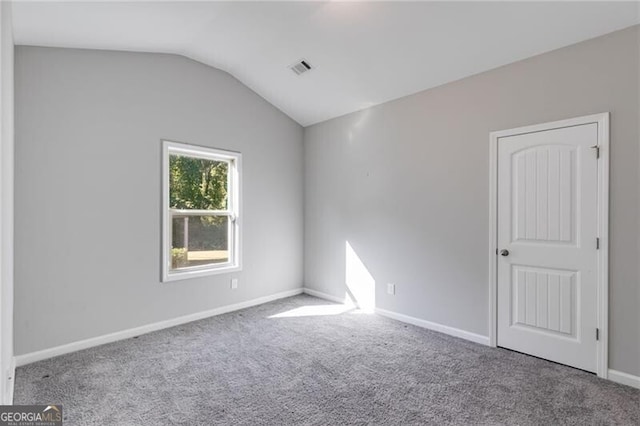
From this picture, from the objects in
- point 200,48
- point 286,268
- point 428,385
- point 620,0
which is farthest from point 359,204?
point 620,0

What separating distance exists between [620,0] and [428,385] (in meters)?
3.05

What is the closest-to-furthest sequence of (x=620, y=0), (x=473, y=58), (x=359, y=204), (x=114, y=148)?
(x=620, y=0), (x=473, y=58), (x=114, y=148), (x=359, y=204)

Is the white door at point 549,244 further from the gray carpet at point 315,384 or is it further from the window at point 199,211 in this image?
the window at point 199,211

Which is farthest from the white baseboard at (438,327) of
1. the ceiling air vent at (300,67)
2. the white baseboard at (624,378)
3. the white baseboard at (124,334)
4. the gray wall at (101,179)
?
the ceiling air vent at (300,67)

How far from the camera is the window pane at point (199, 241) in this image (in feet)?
12.2

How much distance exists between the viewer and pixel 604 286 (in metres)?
2.47

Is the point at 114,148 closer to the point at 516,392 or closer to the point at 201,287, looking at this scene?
the point at 201,287

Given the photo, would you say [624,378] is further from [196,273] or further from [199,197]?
[199,197]

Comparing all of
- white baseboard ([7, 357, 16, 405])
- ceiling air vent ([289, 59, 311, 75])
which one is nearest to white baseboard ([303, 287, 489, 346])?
ceiling air vent ([289, 59, 311, 75])

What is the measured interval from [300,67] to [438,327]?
3.26m

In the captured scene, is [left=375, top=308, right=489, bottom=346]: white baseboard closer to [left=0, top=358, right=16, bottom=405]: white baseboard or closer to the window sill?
the window sill

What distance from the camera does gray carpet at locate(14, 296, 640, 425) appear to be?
2045 mm

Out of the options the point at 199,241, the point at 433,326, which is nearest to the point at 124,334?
the point at 199,241

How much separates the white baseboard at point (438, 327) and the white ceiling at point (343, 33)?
2.58 metres
